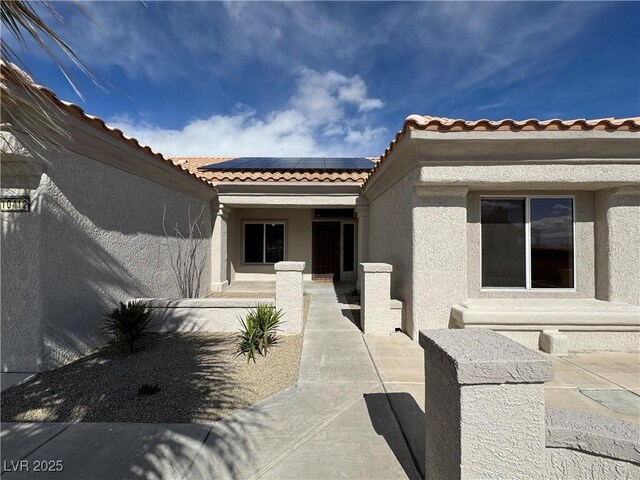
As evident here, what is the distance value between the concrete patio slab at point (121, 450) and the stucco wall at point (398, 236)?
4403 millimetres

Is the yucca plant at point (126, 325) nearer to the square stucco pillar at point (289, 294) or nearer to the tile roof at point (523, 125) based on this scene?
the square stucco pillar at point (289, 294)

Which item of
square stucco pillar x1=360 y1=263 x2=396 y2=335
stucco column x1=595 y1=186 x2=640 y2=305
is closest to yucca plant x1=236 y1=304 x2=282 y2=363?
square stucco pillar x1=360 y1=263 x2=396 y2=335

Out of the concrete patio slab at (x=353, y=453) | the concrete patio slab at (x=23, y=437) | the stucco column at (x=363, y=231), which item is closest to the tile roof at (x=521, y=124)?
the concrete patio slab at (x=353, y=453)

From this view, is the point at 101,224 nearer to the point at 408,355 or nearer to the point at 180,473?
the point at 180,473

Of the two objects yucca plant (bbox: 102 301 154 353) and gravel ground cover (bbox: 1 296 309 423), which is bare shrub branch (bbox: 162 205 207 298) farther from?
gravel ground cover (bbox: 1 296 309 423)

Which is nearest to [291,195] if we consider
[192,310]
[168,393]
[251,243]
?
[251,243]

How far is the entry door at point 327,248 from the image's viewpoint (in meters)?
13.3

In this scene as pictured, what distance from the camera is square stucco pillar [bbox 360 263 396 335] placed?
615cm

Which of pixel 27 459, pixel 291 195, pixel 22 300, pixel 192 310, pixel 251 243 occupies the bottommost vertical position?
pixel 27 459

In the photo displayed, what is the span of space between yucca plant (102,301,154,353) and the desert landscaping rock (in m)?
0.22

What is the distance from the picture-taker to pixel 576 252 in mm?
5867

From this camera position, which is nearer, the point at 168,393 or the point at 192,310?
the point at 168,393

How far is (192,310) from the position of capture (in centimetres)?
621

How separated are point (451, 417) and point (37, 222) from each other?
581cm
